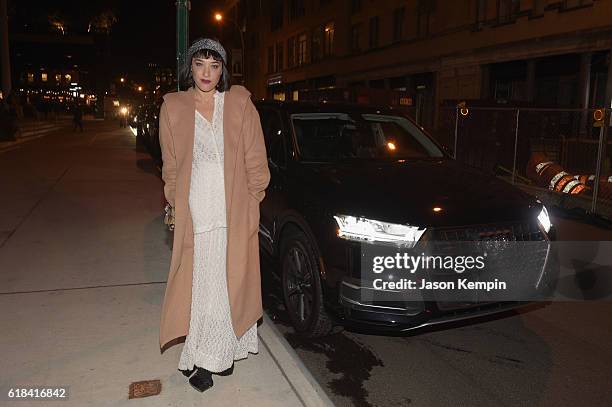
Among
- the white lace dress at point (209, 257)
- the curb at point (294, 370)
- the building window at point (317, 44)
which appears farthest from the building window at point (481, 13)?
the white lace dress at point (209, 257)

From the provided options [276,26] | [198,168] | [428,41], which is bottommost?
[198,168]

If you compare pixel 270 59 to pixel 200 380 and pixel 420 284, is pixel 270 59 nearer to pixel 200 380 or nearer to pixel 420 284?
pixel 420 284

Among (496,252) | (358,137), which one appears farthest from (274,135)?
(496,252)

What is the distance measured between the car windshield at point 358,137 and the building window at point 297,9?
42.0 meters

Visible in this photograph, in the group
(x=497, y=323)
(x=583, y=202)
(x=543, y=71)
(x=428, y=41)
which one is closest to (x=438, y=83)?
(x=428, y=41)

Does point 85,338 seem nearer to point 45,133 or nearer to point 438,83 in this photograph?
point 438,83

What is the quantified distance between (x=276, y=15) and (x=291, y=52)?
5526 mm

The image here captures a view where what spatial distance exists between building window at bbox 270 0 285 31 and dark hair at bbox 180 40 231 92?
49104mm

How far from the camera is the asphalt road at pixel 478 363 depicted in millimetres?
3447

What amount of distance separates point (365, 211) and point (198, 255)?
1.14 m

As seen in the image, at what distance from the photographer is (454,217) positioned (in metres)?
3.47

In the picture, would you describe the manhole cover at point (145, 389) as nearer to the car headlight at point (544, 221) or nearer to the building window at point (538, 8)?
the car headlight at point (544, 221)

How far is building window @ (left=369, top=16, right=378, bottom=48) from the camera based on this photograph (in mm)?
33500

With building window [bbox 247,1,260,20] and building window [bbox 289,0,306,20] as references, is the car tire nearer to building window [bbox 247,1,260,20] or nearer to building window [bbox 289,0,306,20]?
building window [bbox 289,0,306,20]
